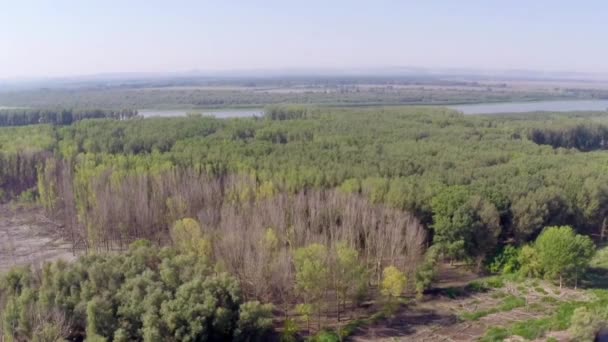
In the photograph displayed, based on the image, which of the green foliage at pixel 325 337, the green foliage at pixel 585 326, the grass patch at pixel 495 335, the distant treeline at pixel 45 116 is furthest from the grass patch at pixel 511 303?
the distant treeline at pixel 45 116

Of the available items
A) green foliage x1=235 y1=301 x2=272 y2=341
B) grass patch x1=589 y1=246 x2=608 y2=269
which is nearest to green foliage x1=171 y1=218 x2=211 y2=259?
green foliage x1=235 y1=301 x2=272 y2=341

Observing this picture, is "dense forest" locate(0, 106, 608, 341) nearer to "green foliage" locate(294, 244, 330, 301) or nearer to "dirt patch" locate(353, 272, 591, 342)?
"green foliage" locate(294, 244, 330, 301)

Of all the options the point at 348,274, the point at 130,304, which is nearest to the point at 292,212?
the point at 348,274

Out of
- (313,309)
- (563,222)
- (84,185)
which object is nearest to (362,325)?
(313,309)

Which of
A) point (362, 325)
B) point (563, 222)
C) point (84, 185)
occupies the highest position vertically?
point (84, 185)

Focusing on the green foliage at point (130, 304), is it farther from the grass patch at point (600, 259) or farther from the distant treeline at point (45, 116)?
the distant treeline at point (45, 116)

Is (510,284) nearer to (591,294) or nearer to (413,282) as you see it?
(591,294)

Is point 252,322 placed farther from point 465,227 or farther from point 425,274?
point 465,227
